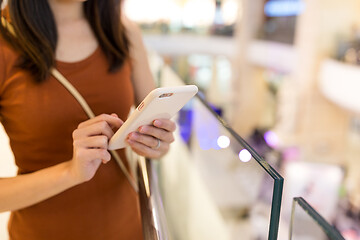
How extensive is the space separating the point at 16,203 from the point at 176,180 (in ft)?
3.67

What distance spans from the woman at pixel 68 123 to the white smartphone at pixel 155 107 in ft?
0.07

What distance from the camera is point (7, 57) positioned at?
763mm

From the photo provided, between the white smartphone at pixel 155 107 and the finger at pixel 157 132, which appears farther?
the finger at pixel 157 132

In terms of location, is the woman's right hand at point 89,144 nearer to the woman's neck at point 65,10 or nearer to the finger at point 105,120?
the finger at point 105,120

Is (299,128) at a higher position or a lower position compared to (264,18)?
lower

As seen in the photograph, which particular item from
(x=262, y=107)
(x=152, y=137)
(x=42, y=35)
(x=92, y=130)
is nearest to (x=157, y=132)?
(x=152, y=137)

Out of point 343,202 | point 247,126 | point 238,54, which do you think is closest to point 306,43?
point 343,202

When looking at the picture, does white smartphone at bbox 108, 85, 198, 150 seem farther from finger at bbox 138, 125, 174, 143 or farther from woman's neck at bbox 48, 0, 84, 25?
woman's neck at bbox 48, 0, 84, 25

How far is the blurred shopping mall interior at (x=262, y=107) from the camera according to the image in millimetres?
1875

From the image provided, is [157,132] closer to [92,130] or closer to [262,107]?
[92,130]

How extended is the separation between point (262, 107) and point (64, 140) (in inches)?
461

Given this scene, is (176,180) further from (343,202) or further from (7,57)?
(343,202)

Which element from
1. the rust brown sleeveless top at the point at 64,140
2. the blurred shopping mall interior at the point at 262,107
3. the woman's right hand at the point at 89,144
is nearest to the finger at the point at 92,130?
the woman's right hand at the point at 89,144

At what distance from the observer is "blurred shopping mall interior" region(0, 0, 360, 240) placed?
73.8 inches
